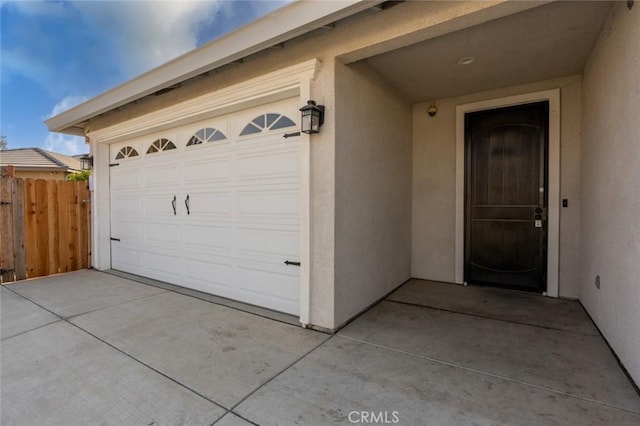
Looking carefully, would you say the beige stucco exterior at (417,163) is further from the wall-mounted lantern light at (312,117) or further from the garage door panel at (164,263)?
the garage door panel at (164,263)

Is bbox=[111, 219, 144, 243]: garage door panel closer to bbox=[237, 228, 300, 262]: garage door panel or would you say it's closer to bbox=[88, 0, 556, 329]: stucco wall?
bbox=[237, 228, 300, 262]: garage door panel

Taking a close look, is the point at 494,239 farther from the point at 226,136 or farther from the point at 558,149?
the point at 226,136

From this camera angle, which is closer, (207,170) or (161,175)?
(207,170)

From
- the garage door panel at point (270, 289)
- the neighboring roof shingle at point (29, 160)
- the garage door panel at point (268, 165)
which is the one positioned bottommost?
the garage door panel at point (270, 289)

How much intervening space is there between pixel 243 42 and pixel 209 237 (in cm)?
239

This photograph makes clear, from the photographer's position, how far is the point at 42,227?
5.07 metres

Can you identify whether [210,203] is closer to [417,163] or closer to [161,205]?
[161,205]

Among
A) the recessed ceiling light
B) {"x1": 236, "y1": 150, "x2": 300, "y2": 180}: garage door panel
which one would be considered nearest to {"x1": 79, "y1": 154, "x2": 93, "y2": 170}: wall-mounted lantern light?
{"x1": 236, "y1": 150, "x2": 300, "y2": 180}: garage door panel

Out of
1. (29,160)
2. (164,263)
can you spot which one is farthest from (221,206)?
(29,160)

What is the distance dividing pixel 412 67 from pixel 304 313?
9.46ft

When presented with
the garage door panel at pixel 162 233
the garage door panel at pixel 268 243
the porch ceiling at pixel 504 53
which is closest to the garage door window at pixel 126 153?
the garage door panel at pixel 162 233

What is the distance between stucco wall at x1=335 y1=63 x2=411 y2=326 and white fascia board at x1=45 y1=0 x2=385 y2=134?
522mm

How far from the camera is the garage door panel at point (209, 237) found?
3.83m

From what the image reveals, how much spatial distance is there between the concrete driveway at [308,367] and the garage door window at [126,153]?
103 inches
